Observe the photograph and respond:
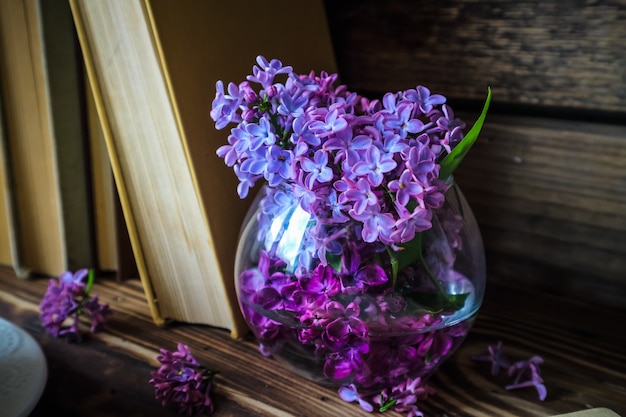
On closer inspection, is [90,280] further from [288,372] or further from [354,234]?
[354,234]

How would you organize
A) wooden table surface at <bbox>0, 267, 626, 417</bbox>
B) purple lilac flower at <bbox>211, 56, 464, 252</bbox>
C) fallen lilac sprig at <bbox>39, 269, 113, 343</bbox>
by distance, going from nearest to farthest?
purple lilac flower at <bbox>211, 56, 464, 252</bbox> → wooden table surface at <bbox>0, 267, 626, 417</bbox> → fallen lilac sprig at <bbox>39, 269, 113, 343</bbox>

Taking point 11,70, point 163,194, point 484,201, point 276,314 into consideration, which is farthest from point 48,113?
point 484,201

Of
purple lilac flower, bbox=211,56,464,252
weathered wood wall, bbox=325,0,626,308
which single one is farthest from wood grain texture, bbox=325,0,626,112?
purple lilac flower, bbox=211,56,464,252

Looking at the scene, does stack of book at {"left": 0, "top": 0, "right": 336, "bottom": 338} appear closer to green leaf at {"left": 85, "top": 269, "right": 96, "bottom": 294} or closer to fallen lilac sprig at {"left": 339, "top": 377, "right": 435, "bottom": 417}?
green leaf at {"left": 85, "top": 269, "right": 96, "bottom": 294}

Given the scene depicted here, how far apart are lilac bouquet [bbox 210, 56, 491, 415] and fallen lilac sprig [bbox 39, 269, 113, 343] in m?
0.19

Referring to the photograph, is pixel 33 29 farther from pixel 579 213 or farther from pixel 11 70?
pixel 579 213

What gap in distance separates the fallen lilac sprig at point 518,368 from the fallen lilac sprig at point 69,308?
1.29 feet

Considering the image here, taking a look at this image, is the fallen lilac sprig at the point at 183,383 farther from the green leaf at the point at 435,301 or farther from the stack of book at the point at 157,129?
the green leaf at the point at 435,301

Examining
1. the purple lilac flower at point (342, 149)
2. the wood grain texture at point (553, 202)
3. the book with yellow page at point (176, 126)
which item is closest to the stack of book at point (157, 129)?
the book with yellow page at point (176, 126)

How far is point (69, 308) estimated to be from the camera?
2.25ft

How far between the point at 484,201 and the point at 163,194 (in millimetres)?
379

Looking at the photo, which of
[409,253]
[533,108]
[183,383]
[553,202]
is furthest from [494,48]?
[183,383]

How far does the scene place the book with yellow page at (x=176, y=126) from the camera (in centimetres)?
58

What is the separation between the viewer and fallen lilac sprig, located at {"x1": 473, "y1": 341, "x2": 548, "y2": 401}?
23.3 inches
